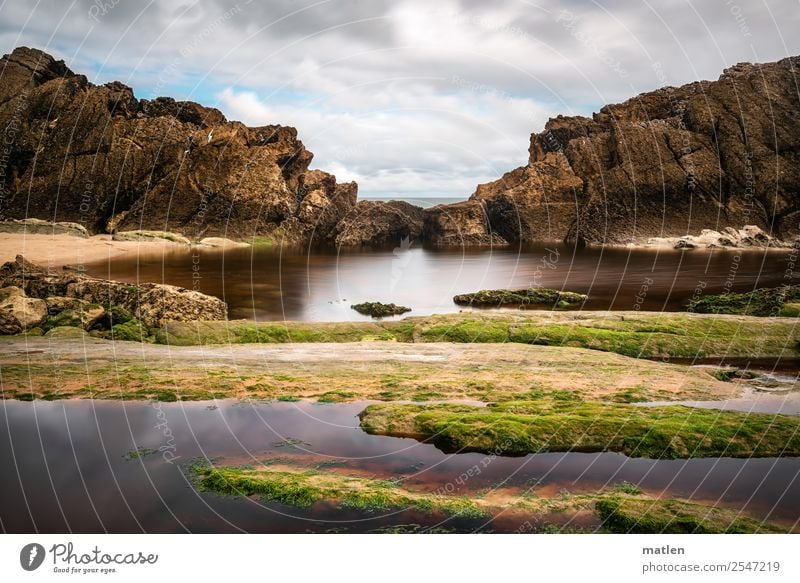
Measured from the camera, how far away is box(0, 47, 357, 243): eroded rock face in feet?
276

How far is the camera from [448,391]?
67.4 ft

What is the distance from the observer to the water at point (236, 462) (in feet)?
38.8

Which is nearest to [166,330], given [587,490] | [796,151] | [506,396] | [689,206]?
[506,396]

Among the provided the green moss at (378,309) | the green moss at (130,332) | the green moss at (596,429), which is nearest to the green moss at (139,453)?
the green moss at (596,429)

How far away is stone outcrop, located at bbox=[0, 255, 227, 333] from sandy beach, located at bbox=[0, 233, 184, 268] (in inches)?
265

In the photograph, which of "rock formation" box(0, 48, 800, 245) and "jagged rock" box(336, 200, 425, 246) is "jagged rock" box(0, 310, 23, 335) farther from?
"jagged rock" box(336, 200, 425, 246)

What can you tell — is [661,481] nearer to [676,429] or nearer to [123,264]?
[676,429]

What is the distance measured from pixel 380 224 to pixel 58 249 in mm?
81201

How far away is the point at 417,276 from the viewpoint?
67.2m

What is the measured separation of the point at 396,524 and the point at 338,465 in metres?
3.12

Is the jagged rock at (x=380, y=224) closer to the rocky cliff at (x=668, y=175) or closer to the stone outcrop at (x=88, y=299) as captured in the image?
the rocky cliff at (x=668, y=175)

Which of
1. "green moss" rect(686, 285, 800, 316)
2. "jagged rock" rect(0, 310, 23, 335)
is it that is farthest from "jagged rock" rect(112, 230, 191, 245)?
"green moss" rect(686, 285, 800, 316)

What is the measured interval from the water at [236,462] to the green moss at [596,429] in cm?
47

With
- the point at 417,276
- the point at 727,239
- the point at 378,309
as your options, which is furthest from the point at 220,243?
the point at 727,239
